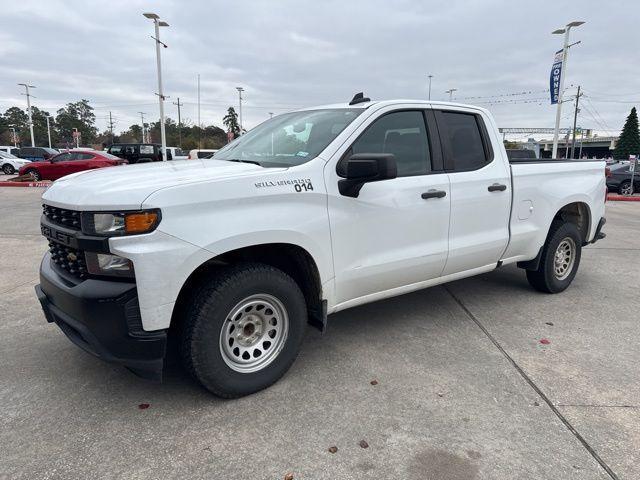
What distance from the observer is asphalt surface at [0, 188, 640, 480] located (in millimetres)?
2472

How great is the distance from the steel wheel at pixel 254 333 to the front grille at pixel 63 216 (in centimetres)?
101

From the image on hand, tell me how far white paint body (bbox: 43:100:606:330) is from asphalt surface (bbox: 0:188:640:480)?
0.58 metres

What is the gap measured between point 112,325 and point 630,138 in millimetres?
93410

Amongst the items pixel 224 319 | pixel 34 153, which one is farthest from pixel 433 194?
pixel 34 153

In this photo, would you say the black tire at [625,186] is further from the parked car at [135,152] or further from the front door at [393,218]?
the parked car at [135,152]

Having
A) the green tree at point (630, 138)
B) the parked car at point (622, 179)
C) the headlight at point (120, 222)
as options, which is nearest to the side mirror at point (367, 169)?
the headlight at point (120, 222)

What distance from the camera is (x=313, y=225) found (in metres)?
3.13

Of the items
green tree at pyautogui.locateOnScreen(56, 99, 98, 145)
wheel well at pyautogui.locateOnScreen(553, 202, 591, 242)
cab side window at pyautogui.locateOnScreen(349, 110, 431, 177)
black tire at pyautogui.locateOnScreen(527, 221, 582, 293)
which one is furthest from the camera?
green tree at pyautogui.locateOnScreen(56, 99, 98, 145)

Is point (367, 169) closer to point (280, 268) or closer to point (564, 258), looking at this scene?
point (280, 268)

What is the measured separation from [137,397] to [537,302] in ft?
13.0

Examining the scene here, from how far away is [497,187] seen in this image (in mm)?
4273

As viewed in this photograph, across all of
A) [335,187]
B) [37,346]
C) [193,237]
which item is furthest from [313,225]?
[37,346]

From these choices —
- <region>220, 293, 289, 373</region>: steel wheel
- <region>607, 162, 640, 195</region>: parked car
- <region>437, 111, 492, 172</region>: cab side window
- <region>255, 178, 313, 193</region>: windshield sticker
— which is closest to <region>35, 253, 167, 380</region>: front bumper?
<region>220, 293, 289, 373</region>: steel wheel

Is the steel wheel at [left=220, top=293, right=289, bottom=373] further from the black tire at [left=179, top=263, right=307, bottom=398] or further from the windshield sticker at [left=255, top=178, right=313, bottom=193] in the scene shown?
the windshield sticker at [left=255, top=178, right=313, bottom=193]
